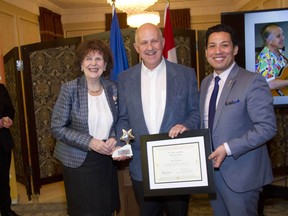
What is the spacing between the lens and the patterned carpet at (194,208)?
3.36 meters

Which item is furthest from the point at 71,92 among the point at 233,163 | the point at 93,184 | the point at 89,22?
the point at 89,22

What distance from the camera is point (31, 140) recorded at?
4254 mm

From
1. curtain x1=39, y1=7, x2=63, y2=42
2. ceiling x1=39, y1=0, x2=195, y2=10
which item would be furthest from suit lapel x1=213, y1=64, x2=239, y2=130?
ceiling x1=39, y1=0, x2=195, y2=10

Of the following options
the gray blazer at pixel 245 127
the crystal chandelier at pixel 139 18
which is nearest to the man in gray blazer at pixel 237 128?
the gray blazer at pixel 245 127

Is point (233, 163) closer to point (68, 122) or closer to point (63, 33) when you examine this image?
point (68, 122)

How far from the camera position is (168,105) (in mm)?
1847

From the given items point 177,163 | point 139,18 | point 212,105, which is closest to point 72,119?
point 177,163

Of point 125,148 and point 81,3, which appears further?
point 81,3

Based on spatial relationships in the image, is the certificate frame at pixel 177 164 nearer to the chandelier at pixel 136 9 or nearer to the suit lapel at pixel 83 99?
the suit lapel at pixel 83 99

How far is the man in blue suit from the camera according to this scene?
6.10ft

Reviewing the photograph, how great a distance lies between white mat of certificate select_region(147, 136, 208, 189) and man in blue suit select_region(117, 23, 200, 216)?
6.7 inches

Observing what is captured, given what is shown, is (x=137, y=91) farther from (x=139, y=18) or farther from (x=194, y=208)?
(x=139, y=18)

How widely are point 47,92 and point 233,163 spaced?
3.17 meters

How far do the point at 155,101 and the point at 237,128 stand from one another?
500 millimetres
